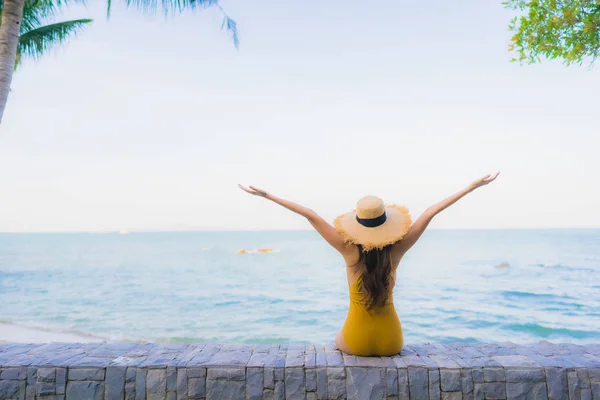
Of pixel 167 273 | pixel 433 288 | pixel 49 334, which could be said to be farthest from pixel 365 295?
pixel 167 273

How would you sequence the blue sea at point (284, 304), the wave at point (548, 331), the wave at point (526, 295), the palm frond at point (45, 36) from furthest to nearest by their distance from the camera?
the wave at point (526, 295) → the blue sea at point (284, 304) → the wave at point (548, 331) → the palm frond at point (45, 36)

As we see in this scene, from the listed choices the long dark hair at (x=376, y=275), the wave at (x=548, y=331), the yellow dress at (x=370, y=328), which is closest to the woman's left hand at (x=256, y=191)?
the long dark hair at (x=376, y=275)

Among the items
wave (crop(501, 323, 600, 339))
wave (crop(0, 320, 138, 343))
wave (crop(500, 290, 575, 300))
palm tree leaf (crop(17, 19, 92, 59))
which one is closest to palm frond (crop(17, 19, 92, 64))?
palm tree leaf (crop(17, 19, 92, 59))

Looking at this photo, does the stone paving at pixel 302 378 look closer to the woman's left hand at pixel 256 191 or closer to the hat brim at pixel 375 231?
the hat brim at pixel 375 231

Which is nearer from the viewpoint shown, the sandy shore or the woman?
the woman

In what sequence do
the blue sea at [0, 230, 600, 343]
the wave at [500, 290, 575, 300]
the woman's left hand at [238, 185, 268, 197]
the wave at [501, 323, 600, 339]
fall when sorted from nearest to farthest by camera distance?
the woman's left hand at [238, 185, 268, 197], the wave at [501, 323, 600, 339], the blue sea at [0, 230, 600, 343], the wave at [500, 290, 575, 300]

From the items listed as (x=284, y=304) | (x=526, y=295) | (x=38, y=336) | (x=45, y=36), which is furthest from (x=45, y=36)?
(x=526, y=295)

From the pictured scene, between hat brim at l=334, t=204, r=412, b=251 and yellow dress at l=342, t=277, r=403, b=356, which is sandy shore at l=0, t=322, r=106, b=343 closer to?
yellow dress at l=342, t=277, r=403, b=356

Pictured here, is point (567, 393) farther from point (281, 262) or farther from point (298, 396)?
point (281, 262)

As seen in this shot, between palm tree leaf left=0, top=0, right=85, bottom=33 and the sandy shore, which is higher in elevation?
palm tree leaf left=0, top=0, right=85, bottom=33

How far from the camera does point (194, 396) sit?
299cm

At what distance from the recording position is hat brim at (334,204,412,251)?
113 inches

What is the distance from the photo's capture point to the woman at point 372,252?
2918 millimetres

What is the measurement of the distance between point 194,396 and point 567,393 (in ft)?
8.10
